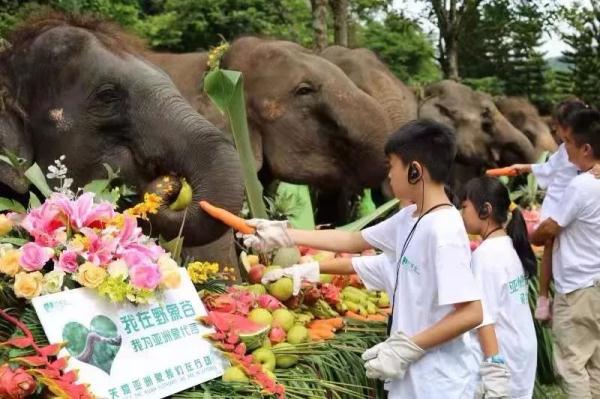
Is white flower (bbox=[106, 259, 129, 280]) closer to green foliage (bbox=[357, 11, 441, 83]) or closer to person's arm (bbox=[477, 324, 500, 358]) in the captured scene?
person's arm (bbox=[477, 324, 500, 358])

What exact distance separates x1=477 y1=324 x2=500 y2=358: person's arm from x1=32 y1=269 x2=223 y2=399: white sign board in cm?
102

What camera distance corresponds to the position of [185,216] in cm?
405

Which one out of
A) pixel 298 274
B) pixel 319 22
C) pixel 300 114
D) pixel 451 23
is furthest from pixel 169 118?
pixel 451 23

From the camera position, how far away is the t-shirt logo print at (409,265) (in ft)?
9.76

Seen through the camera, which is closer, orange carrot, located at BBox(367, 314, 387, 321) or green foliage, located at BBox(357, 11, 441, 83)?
orange carrot, located at BBox(367, 314, 387, 321)

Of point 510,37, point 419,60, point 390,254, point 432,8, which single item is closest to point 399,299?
point 390,254

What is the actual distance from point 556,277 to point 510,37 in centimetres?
2071

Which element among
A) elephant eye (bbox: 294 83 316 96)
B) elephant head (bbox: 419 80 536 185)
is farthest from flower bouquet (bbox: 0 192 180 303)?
elephant head (bbox: 419 80 536 185)

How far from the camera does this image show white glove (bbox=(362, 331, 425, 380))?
2.92 metres

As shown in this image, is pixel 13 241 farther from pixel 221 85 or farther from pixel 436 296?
pixel 221 85

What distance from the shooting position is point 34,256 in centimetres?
285

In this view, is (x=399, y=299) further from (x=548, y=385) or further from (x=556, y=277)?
(x=548, y=385)

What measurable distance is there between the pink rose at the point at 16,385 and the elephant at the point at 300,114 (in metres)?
4.19

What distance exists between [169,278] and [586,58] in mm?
23347
